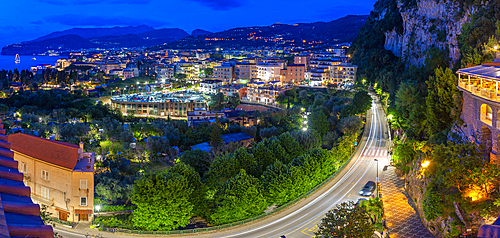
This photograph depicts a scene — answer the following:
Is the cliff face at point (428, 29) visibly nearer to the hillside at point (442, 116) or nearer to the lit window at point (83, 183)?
the hillside at point (442, 116)

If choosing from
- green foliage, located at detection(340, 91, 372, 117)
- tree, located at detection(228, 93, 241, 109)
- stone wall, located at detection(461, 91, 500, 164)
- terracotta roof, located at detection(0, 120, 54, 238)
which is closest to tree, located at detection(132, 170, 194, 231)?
stone wall, located at detection(461, 91, 500, 164)

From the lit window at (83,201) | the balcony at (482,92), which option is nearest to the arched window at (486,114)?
the balcony at (482,92)

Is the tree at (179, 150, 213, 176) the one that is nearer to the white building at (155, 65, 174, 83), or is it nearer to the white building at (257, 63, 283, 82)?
the white building at (257, 63, 283, 82)

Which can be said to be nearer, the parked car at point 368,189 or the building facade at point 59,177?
the building facade at point 59,177

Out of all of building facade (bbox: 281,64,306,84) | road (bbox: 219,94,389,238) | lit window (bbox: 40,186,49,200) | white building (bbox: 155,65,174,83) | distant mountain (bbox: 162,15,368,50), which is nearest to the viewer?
road (bbox: 219,94,389,238)

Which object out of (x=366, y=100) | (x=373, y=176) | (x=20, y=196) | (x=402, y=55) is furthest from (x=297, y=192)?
(x=402, y=55)

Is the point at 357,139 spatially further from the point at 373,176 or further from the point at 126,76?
the point at 126,76

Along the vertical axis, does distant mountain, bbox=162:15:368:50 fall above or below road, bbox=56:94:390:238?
above
